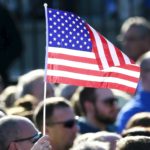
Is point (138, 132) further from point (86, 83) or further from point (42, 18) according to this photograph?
point (42, 18)

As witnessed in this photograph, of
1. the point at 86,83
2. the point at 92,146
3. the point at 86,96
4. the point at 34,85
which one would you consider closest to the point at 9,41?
the point at 34,85

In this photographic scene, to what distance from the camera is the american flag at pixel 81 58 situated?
306 inches

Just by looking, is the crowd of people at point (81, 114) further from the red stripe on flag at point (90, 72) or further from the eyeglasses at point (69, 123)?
the red stripe on flag at point (90, 72)

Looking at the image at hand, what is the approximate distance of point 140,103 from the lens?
10867 mm

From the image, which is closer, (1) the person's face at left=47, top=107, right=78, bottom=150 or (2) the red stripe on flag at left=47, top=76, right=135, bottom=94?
(2) the red stripe on flag at left=47, top=76, right=135, bottom=94

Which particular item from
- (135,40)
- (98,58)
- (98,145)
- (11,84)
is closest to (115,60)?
(98,58)

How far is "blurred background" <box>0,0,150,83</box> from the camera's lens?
52.8ft

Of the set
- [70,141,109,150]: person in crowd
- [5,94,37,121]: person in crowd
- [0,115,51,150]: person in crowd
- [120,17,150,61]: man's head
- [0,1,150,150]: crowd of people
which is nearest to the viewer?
[0,115,51,150]: person in crowd

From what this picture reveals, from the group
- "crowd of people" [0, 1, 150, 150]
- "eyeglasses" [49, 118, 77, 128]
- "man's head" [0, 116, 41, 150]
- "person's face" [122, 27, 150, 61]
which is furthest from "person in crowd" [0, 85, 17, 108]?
"man's head" [0, 116, 41, 150]

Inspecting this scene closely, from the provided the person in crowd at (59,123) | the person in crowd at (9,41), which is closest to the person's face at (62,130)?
the person in crowd at (59,123)

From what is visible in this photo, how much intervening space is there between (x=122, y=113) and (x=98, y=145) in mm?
A: 3059

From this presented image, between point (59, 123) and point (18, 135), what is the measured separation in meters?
2.79

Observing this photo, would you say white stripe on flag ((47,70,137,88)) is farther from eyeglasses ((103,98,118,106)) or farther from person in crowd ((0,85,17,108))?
person in crowd ((0,85,17,108))

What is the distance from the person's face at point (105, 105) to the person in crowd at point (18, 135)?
412 cm
